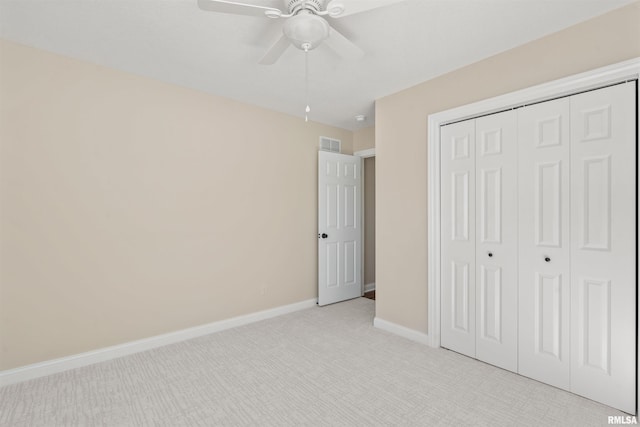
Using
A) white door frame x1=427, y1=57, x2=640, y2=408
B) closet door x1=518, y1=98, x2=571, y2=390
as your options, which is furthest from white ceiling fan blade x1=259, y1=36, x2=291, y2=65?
closet door x1=518, y1=98, x2=571, y2=390

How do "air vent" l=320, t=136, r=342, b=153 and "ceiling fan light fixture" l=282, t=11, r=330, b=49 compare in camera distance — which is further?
"air vent" l=320, t=136, r=342, b=153

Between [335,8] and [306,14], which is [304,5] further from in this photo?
[335,8]

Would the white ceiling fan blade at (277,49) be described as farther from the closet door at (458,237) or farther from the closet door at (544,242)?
the closet door at (544,242)

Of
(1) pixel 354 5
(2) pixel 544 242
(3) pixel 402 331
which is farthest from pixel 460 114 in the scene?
(3) pixel 402 331

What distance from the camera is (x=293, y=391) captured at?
2.27m

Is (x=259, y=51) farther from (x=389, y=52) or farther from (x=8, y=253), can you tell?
(x=8, y=253)

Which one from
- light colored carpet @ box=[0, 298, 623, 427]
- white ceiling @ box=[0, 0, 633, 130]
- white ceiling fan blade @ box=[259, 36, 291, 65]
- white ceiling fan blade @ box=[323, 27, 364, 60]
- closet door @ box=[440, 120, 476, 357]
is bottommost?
light colored carpet @ box=[0, 298, 623, 427]

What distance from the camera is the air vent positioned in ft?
14.8

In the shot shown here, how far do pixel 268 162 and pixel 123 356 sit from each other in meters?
2.54

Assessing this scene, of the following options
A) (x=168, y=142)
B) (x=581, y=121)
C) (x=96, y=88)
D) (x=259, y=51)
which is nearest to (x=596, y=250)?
(x=581, y=121)

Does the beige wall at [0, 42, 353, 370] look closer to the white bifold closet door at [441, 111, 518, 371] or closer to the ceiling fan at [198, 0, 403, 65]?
the ceiling fan at [198, 0, 403, 65]

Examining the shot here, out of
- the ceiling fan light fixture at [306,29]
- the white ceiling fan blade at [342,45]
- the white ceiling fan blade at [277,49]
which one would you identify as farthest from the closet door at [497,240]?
the white ceiling fan blade at [277,49]

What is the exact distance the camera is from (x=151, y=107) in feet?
9.95

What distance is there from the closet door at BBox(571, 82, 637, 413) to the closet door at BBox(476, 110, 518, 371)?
39 centimetres
